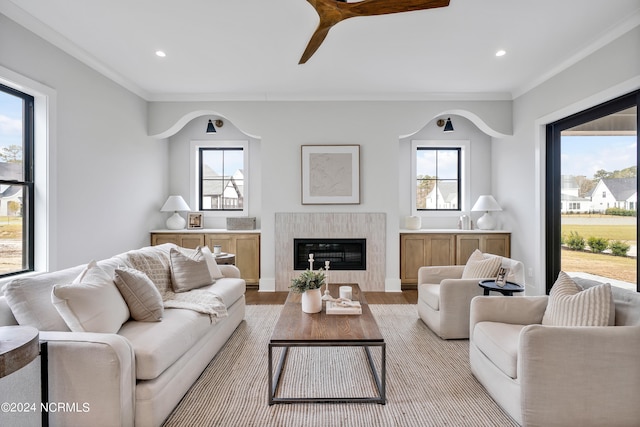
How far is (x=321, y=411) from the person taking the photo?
83.4 inches

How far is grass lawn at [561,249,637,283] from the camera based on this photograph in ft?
10.6

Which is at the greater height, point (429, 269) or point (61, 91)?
point (61, 91)

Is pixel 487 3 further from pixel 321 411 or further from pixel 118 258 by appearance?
pixel 118 258

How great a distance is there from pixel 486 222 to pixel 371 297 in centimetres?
208

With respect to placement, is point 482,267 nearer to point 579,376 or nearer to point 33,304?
point 579,376

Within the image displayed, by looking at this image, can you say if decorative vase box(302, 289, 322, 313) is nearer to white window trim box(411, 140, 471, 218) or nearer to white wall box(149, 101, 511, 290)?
white wall box(149, 101, 511, 290)

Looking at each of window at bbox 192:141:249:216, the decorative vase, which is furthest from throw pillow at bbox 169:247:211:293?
window at bbox 192:141:249:216

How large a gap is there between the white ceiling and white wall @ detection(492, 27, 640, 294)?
0.49 feet

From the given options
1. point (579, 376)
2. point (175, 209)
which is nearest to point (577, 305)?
point (579, 376)

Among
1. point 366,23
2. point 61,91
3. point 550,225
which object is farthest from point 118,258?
point 550,225

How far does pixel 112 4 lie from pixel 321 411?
3.29 meters

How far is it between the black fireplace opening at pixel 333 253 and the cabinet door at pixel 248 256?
0.57 m

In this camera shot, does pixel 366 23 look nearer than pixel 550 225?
Yes

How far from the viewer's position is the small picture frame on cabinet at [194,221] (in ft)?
18.5
